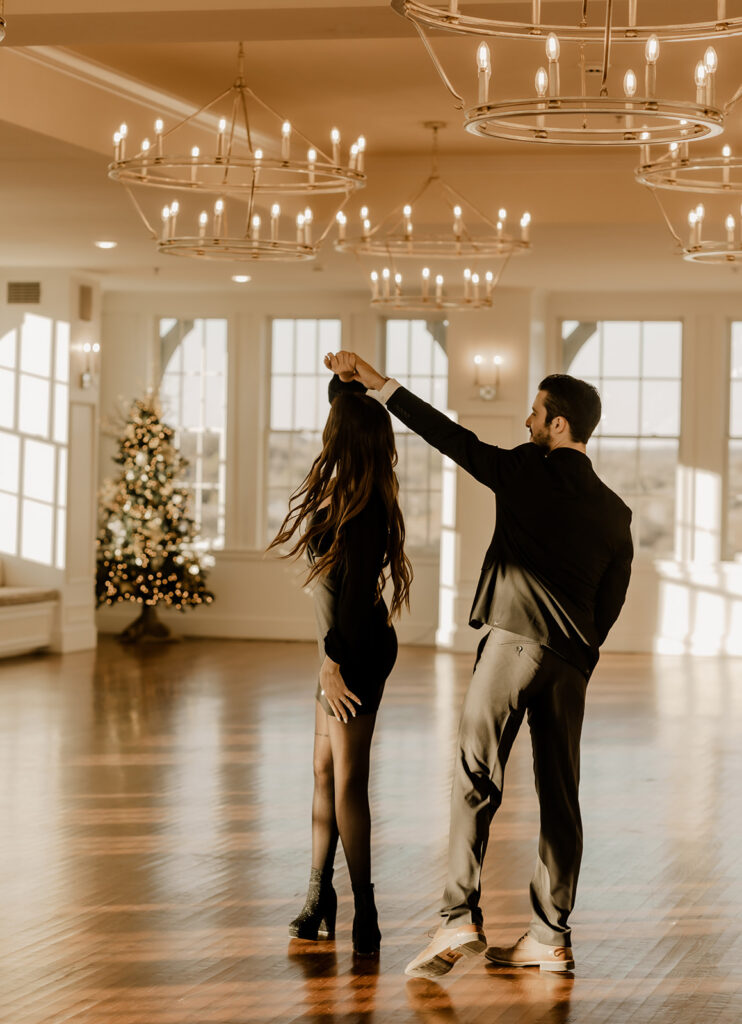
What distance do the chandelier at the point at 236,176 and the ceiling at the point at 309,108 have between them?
0.17 m

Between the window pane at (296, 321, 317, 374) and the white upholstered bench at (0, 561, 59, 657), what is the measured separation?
10.6 feet

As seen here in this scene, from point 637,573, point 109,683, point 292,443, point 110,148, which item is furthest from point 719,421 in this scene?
point 110,148

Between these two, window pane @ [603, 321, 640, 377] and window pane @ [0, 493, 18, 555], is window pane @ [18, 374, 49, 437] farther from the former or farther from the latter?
window pane @ [603, 321, 640, 377]

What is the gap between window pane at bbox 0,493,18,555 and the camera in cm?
1238

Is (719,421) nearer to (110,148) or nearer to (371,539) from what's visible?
(110,148)

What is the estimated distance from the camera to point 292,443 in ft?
45.1

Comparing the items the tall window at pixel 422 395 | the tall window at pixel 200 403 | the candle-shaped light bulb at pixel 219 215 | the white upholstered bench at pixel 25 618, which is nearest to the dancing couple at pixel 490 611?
the candle-shaped light bulb at pixel 219 215

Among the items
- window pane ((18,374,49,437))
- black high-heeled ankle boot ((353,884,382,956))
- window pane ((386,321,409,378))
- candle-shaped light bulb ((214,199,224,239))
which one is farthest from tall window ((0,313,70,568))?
black high-heeled ankle boot ((353,884,382,956))

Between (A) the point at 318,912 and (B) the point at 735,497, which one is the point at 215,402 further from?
(A) the point at 318,912

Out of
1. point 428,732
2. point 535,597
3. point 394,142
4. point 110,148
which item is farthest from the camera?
point 394,142

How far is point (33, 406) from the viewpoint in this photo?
12344 mm

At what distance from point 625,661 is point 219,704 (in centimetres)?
419

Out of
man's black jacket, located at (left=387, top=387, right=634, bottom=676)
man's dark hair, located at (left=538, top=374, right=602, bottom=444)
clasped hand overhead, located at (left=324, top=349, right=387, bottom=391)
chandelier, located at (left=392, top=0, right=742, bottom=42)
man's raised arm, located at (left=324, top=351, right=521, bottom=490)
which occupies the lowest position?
man's black jacket, located at (left=387, top=387, right=634, bottom=676)

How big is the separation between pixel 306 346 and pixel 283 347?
219 mm
